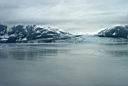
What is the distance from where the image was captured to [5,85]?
18.8m

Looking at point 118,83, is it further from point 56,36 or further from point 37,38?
point 56,36

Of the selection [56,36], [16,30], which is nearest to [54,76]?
[56,36]

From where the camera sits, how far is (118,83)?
1906 cm

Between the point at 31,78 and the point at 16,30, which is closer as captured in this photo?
the point at 31,78

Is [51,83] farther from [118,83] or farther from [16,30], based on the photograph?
[16,30]

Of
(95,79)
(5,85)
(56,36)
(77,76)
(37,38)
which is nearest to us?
(5,85)

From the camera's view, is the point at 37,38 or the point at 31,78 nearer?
the point at 31,78

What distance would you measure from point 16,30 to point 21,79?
595ft

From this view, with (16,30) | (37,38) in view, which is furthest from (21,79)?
(16,30)

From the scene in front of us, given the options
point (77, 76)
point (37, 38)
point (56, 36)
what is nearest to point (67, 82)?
point (77, 76)

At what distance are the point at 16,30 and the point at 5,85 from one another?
603ft

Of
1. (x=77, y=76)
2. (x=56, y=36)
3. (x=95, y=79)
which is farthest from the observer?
(x=56, y=36)

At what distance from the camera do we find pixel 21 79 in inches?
834

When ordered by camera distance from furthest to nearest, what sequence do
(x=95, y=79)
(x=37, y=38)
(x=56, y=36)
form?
(x=56, y=36)
(x=37, y=38)
(x=95, y=79)
